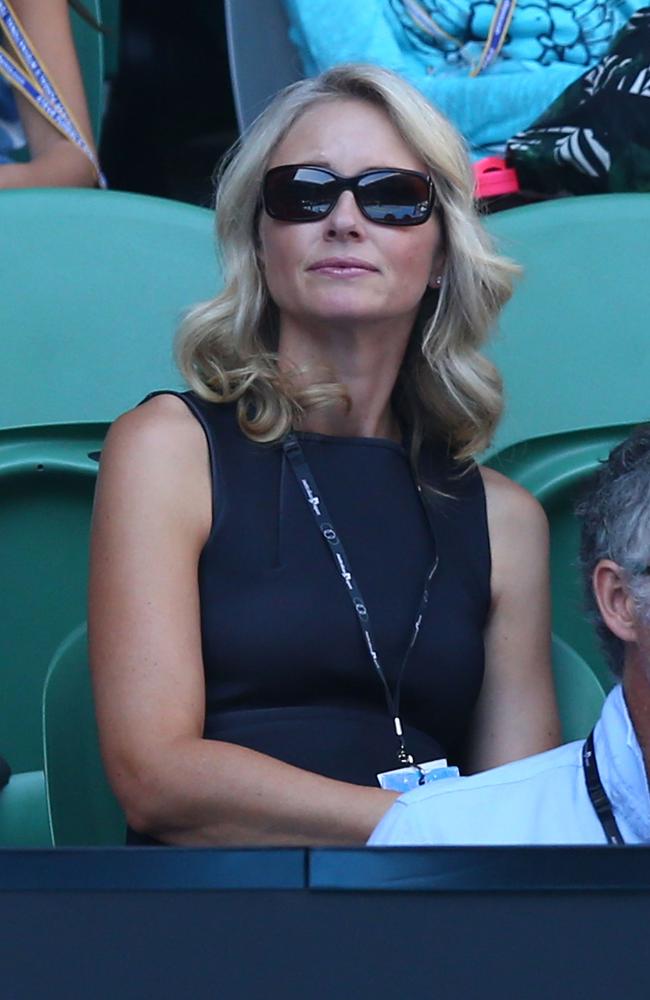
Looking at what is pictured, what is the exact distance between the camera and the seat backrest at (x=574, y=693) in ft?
6.31

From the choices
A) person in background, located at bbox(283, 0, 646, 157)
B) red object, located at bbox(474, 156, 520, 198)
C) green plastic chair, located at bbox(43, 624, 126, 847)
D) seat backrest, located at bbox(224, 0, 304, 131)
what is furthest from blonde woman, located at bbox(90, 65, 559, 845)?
seat backrest, located at bbox(224, 0, 304, 131)

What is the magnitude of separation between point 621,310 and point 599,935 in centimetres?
182

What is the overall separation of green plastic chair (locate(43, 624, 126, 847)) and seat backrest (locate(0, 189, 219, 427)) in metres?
0.52

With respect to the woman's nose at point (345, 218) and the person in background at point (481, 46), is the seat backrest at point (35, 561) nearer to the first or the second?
the woman's nose at point (345, 218)

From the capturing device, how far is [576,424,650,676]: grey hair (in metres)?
1.37

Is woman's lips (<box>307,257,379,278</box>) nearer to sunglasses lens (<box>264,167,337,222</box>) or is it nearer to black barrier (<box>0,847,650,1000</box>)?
sunglasses lens (<box>264,167,337,222</box>)

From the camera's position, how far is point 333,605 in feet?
5.95

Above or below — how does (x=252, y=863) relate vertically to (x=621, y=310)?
above

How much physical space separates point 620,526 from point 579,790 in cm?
24

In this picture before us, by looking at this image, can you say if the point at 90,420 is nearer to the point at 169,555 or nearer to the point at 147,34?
the point at 169,555

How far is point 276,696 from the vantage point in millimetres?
1785

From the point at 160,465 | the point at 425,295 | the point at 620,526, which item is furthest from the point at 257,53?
the point at 620,526

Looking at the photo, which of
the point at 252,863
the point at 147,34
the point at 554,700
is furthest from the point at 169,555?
the point at 147,34

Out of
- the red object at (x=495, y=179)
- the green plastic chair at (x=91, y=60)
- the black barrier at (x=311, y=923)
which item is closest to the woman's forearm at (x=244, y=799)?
the black barrier at (x=311, y=923)
